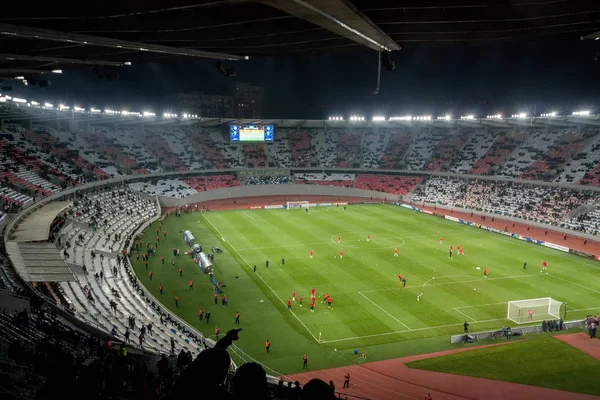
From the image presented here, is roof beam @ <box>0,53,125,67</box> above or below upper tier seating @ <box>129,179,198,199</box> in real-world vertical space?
above

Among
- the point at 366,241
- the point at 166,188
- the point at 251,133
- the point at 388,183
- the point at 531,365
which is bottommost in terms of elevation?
the point at 531,365

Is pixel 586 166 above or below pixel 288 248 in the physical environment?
above

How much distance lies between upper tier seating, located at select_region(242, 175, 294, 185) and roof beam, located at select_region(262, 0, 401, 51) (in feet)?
240

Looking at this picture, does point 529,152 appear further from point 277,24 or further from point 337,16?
point 337,16

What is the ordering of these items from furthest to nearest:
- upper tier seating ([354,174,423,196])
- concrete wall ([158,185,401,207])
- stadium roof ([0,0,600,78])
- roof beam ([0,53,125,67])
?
upper tier seating ([354,174,423,196]) < concrete wall ([158,185,401,207]) < roof beam ([0,53,125,67]) < stadium roof ([0,0,600,78])

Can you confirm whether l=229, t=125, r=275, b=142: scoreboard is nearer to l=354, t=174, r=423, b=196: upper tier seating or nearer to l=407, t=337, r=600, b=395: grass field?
l=354, t=174, r=423, b=196: upper tier seating

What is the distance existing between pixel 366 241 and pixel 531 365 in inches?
1052

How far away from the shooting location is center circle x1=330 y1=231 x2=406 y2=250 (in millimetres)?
A: 48781

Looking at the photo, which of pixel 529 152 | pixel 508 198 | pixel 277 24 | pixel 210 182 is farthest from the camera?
pixel 210 182

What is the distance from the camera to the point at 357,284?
3712 cm

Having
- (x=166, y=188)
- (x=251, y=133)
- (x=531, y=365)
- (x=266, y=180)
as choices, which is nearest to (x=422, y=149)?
(x=266, y=180)

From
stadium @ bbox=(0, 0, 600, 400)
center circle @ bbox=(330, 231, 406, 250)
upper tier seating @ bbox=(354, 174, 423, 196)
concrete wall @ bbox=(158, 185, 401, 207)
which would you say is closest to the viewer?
stadium @ bbox=(0, 0, 600, 400)

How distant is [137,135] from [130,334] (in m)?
68.2

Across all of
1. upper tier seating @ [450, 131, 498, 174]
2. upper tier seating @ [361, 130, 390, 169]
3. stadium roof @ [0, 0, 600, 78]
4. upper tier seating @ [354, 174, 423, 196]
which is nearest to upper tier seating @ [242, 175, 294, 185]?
upper tier seating @ [354, 174, 423, 196]
